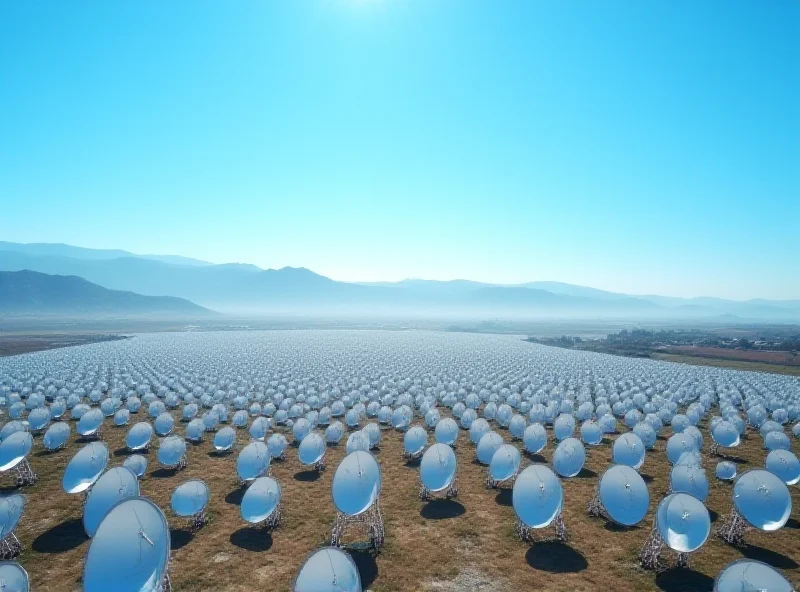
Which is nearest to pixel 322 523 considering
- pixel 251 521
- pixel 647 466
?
pixel 251 521

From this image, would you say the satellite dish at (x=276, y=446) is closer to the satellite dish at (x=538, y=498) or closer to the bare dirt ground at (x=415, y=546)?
the bare dirt ground at (x=415, y=546)

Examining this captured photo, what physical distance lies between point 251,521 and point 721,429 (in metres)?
32.4

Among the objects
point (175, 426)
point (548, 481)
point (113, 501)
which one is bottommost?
point (175, 426)

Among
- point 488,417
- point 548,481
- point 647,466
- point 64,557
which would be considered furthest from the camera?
point 488,417

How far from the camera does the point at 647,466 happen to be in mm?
29109

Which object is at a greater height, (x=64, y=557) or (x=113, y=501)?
(x=113, y=501)

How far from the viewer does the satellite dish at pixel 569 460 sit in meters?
25.3

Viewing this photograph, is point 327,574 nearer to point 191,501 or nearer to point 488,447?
point 191,501

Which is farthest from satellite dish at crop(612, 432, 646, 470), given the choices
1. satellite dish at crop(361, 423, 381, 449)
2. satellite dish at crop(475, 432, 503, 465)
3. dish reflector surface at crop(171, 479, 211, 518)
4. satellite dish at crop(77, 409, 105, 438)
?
satellite dish at crop(77, 409, 105, 438)

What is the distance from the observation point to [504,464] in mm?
23516

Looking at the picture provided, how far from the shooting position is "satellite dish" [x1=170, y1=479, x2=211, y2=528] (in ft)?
63.3

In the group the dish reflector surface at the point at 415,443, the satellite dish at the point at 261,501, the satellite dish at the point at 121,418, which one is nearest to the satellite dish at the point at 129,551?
the satellite dish at the point at 261,501

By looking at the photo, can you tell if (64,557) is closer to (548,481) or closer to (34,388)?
(548,481)

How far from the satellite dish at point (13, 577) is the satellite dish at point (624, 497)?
2082cm
